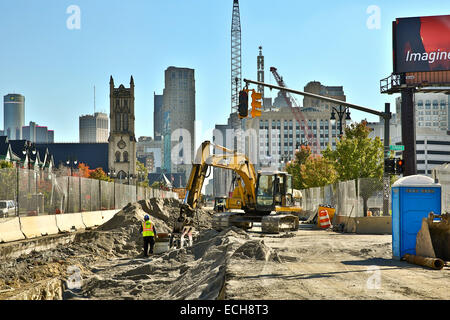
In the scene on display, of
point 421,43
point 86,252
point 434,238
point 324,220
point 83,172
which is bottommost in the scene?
point 86,252

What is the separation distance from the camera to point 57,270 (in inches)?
767

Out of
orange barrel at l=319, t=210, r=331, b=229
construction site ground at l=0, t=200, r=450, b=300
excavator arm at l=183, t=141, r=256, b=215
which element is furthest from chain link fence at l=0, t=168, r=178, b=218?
orange barrel at l=319, t=210, r=331, b=229

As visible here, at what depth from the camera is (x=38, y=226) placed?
27797mm

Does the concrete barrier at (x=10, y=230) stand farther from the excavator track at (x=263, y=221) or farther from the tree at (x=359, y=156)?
the tree at (x=359, y=156)

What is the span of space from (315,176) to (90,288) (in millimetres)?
61927

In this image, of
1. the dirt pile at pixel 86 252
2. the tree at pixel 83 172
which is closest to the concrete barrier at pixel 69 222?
the dirt pile at pixel 86 252

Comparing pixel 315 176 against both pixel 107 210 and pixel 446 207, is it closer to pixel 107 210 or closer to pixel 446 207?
pixel 107 210

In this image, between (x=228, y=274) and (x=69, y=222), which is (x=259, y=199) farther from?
(x=228, y=274)

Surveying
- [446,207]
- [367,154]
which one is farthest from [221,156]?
[367,154]

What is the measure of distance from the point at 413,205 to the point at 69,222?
2049cm

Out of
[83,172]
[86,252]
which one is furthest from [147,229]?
[83,172]

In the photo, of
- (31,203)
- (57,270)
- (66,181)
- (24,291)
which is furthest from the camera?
(66,181)

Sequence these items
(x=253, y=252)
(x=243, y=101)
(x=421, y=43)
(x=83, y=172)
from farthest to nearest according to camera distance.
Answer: (x=83, y=172) → (x=421, y=43) → (x=243, y=101) → (x=253, y=252)

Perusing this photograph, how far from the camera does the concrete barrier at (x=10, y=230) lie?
934 inches
